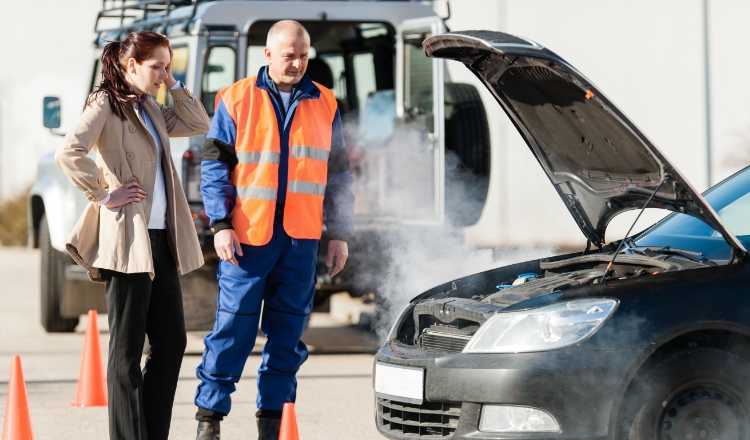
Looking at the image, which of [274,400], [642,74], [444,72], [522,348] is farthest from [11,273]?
[522,348]

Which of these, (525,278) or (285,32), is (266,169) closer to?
(285,32)

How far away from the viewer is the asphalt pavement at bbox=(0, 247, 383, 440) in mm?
5867

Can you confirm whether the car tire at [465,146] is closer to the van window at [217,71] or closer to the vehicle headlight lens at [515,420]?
the van window at [217,71]

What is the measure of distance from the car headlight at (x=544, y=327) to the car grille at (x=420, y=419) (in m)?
0.23

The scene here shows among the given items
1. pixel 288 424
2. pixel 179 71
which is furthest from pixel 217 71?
pixel 288 424

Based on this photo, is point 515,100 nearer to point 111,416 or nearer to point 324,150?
point 324,150

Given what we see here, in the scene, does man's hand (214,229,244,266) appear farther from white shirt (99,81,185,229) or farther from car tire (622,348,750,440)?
car tire (622,348,750,440)

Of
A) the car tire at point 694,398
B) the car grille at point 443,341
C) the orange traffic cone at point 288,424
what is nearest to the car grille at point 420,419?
the car grille at point 443,341

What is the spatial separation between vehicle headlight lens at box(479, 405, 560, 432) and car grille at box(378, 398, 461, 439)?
11 centimetres

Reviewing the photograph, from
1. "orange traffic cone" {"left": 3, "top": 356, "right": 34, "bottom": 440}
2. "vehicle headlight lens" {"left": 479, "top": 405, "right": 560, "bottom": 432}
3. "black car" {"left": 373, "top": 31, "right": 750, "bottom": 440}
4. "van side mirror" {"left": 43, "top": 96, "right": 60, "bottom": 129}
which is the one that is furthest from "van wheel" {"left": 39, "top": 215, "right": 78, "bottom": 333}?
"vehicle headlight lens" {"left": 479, "top": 405, "right": 560, "bottom": 432}

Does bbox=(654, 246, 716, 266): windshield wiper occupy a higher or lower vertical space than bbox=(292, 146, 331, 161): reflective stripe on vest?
lower

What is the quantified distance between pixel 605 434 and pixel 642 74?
15.4 m

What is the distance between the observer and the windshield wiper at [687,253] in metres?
4.30

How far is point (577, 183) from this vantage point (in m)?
4.94
